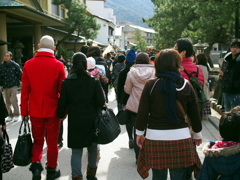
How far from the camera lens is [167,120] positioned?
8.93ft

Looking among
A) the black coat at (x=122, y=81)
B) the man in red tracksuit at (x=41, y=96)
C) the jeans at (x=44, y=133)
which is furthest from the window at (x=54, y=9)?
the jeans at (x=44, y=133)

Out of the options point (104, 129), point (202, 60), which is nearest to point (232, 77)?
point (202, 60)

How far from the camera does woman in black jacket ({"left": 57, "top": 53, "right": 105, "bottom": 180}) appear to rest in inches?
144

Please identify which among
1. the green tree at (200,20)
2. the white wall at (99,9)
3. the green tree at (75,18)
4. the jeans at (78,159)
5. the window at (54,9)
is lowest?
the jeans at (78,159)

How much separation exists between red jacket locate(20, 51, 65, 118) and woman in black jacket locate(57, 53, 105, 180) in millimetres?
257

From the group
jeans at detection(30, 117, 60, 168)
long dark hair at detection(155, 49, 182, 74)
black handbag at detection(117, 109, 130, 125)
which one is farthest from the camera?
black handbag at detection(117, 109, 130, 125)

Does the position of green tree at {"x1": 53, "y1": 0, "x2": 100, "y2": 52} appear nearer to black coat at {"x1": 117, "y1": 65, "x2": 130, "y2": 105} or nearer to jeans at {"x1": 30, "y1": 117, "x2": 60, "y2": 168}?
black coat at {"x1": 117, "y1": 65, "x2": 130, "y2": 105}

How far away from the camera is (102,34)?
63531 mm

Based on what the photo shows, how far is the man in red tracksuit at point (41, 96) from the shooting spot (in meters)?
3.87

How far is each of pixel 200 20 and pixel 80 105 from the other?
43.0 ft

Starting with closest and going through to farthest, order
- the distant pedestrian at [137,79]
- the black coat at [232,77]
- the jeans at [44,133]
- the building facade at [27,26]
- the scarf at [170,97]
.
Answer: the scarf at [170,97] → the jeans at [44,133] → the distant pedestrian at [137,79] → the black coat at [232,77] → the building facade at [27,26]

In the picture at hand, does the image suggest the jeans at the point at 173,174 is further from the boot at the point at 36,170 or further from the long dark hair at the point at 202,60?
the long dark hair at the point at 202,60

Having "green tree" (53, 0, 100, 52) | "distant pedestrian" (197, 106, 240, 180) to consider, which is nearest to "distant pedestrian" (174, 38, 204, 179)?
"distant pedestrian" (197, 106, 240, 180)

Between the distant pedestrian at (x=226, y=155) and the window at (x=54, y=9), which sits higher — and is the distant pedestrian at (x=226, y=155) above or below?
below
